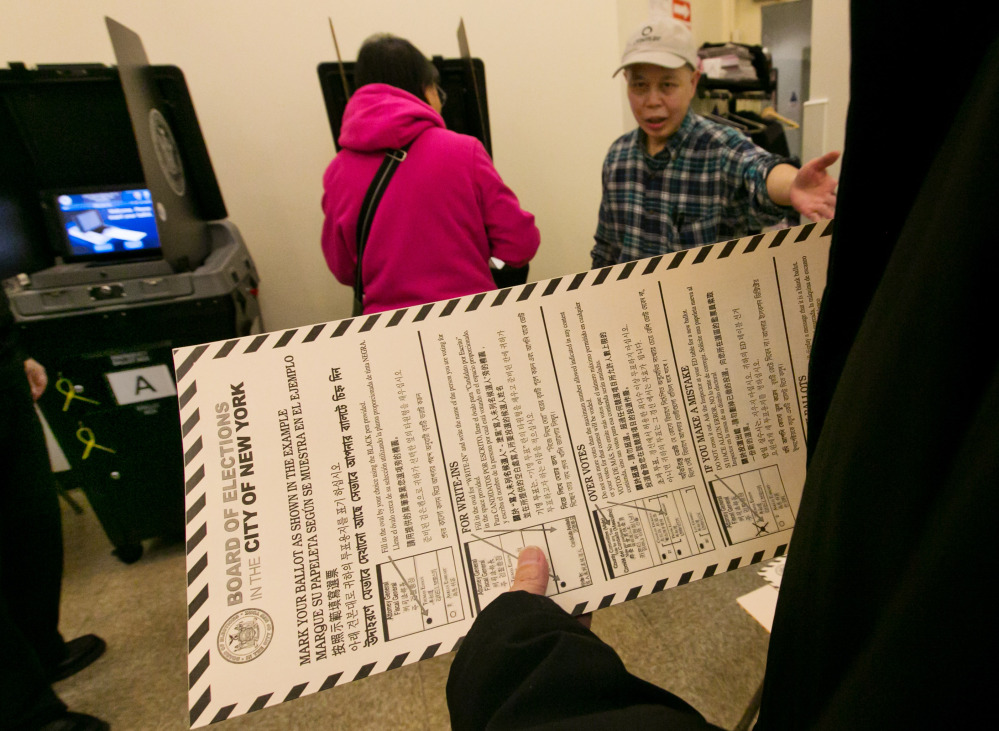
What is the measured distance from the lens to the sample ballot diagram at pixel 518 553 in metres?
0.56

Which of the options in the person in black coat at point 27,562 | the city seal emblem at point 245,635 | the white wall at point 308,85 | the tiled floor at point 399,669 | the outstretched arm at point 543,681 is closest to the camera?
the outstretched arm at point 543,681

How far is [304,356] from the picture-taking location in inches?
22.3

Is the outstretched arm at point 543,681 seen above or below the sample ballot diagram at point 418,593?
above

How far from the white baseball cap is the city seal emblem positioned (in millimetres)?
1425

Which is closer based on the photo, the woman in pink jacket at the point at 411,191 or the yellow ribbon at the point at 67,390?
the woman in pink jacket at the point at 411,191

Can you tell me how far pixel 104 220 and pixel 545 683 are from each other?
1865mm

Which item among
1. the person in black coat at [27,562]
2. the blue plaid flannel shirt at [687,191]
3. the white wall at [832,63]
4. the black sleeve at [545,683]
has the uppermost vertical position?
the white wall at [832,63]

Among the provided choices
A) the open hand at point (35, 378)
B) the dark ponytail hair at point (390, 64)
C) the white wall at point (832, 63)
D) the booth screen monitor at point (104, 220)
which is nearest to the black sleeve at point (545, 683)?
the dark ponytail hair at point (390, 64)

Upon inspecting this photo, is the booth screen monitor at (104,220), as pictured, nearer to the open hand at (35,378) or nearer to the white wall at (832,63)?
the open hand at (35,378)

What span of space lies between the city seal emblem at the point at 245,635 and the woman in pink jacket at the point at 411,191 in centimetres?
80

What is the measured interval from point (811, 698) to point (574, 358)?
1.26 feet

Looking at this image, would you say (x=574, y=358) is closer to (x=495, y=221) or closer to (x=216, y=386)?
(x=216, y=386)

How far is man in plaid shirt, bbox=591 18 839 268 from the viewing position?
1.20 m


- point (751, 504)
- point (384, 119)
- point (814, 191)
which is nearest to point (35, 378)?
point (384, 119)
